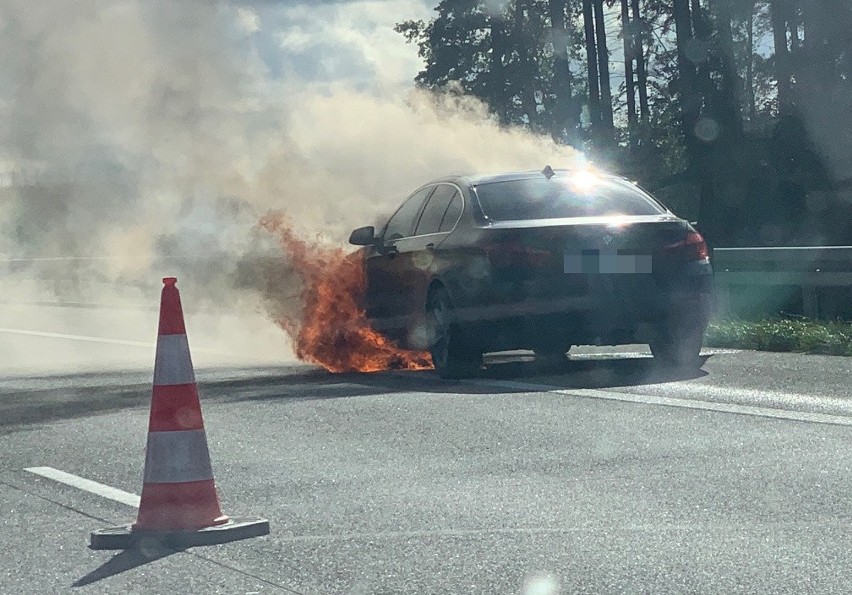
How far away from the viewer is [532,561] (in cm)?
578

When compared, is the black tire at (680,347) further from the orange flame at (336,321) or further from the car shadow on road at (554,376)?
the orange flame at (336,321)

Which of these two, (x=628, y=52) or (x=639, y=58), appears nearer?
(x=639, y=58)

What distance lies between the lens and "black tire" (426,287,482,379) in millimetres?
12227

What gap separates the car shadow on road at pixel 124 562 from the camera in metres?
5.78

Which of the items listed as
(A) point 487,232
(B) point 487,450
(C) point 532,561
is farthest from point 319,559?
(A) point 487,232

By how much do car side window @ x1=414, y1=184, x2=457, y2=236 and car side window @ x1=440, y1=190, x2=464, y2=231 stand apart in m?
0.06

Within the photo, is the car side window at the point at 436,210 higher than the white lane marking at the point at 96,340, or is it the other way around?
the car side window at the point at 436,210

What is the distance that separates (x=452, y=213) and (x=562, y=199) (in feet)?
2.67

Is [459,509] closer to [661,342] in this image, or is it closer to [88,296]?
[661,342]

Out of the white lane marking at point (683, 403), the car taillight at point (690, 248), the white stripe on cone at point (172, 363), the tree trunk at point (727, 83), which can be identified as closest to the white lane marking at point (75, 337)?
the white lane marking at point (683, 403)

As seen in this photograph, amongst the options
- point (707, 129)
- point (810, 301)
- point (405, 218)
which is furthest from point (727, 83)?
point (405, 218)

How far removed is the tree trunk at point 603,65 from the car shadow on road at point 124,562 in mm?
55910

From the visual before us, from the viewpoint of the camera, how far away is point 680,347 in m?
12.5

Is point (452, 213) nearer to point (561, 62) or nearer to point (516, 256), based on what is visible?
point (516, 256)
